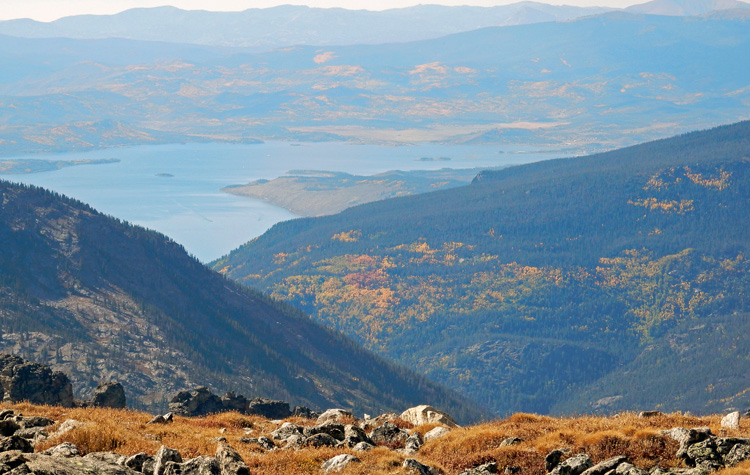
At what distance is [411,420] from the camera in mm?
46719

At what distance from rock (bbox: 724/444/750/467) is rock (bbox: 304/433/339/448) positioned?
14.5 metres

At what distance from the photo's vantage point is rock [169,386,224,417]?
72.8 m

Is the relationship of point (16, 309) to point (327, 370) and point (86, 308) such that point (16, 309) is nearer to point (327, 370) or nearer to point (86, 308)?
point (86, 308)

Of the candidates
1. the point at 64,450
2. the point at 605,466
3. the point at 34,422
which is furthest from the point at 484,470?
the point at 34,422

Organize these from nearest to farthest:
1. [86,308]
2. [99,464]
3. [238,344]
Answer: [99,464] < [86,308] < [238,344]

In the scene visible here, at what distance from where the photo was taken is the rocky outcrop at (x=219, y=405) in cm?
7188

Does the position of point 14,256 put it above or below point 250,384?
above

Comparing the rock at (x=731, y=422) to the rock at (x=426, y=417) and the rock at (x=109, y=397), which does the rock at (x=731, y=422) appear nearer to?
the rock at (x=426, y=417)

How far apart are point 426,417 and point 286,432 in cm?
877

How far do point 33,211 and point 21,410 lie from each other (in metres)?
157

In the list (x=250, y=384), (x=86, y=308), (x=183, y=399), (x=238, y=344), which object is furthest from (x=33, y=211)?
(x=183, y=399)

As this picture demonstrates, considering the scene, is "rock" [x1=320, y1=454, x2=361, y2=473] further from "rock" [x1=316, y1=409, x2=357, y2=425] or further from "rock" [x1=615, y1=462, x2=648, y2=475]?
"rock" [x1=316, y1=409, x2=357, y2=425]

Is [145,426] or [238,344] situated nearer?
[145,426]

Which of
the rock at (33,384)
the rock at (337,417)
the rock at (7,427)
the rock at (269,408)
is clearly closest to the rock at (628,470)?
the rock at (337,417)
